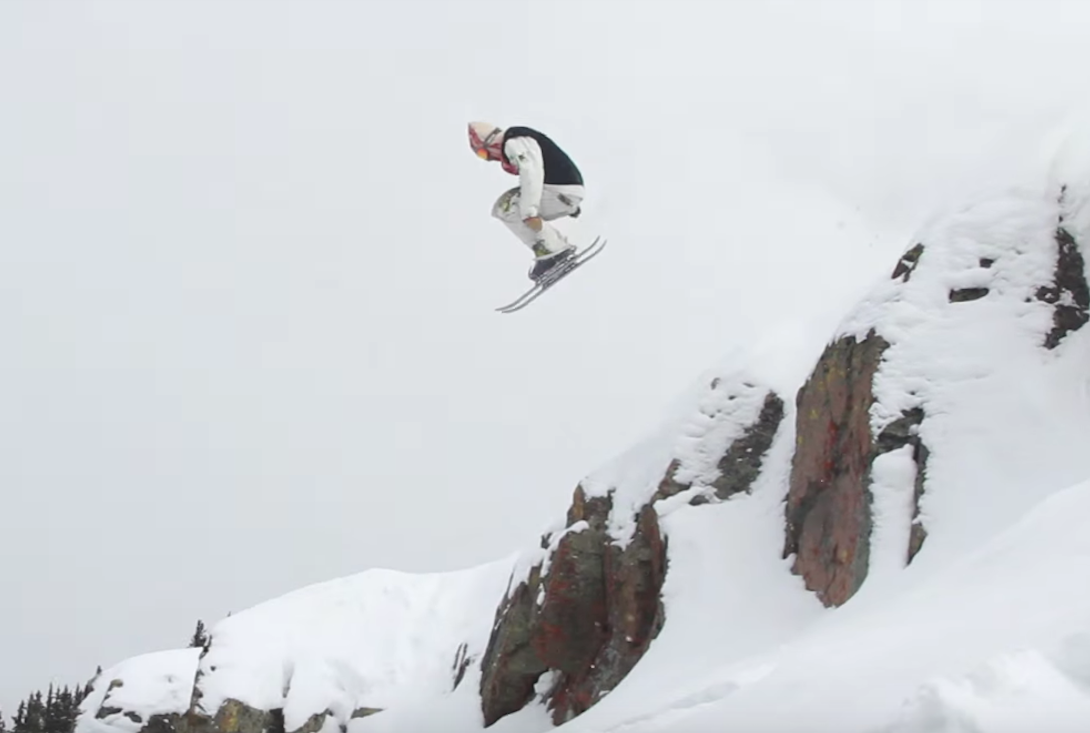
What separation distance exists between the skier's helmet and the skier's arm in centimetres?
22

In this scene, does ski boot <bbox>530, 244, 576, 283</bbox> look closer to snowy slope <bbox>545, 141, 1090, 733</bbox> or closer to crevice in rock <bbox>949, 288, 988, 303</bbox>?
snowy slope <bbox>545, 141, 1090, 733</bbox>

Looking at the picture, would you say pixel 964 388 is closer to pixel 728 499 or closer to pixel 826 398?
pixel 826 398

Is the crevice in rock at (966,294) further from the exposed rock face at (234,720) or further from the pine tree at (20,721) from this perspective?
the pine tree at (20,721)

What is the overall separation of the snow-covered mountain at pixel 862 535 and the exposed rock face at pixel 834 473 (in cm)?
4

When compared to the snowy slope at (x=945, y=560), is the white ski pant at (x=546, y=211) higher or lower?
higher

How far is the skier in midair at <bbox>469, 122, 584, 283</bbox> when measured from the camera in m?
11.3

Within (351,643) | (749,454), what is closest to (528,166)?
(749,454)

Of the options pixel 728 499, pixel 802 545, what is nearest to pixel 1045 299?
pixel 802 545

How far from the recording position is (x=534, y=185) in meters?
11.3

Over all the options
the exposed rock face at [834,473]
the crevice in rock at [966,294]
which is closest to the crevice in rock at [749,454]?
the exposed rock face at [834,473]

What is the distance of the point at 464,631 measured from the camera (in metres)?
30.0

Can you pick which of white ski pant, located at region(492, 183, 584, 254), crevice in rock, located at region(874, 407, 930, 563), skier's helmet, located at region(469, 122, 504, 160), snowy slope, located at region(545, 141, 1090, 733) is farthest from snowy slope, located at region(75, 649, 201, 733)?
crevice in rock, located at region(874, 407, 930, 563)

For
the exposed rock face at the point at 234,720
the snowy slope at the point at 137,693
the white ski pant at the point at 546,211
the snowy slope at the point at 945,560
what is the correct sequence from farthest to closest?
the snowy slope at the point at 137,693 → the exposed rock face at the point at 234,720 → the white ski pant at the point at 546,211 → the snowy slope at the point at 945,560

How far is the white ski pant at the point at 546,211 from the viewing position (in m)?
11.7
